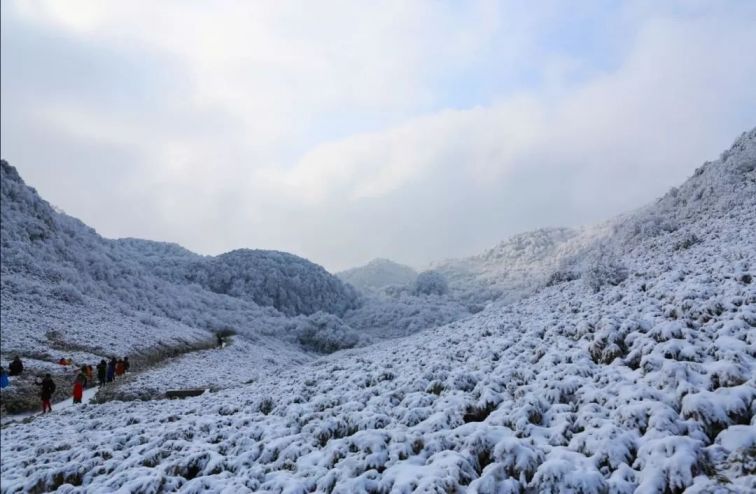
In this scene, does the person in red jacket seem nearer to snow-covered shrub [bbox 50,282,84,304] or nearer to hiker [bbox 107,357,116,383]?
hiker [bbox 107,357,116,383]

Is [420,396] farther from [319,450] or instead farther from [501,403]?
[319,450]

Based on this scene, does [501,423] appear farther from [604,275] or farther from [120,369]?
[120,369]

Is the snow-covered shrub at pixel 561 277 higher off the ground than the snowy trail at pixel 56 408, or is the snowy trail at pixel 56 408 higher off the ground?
the snow-covered shrub at pixel 561 277

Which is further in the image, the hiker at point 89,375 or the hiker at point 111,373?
the hiker at point 111,373

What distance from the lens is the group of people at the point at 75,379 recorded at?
19.6 meters

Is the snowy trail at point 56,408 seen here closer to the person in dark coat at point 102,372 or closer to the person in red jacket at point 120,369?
the person in dark coat at point 102,372

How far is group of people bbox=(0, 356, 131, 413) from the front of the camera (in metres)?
19.6

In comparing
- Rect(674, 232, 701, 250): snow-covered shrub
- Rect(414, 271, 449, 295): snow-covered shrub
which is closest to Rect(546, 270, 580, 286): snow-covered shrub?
Rect(674, 232, 701, 250): snow-covered shrub

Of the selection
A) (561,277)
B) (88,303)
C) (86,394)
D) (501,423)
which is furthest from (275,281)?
(501,423)

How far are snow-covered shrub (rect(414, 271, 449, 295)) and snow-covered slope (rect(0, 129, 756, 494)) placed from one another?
415 feet

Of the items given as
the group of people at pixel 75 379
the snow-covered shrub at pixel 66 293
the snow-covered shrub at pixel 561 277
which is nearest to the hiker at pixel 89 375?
the group of people at pixel 75 379

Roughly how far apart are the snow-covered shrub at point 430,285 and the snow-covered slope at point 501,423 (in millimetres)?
126381

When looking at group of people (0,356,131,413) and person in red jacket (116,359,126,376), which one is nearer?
group of people (0,356,131,413)

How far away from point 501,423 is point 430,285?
136166 millimetres
